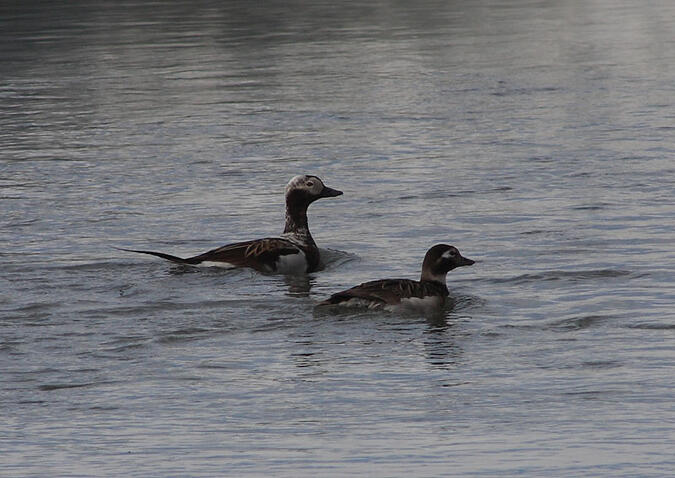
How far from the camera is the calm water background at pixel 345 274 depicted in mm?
9578

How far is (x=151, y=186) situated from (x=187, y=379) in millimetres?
9799

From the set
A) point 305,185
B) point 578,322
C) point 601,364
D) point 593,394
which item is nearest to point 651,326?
point 578,322

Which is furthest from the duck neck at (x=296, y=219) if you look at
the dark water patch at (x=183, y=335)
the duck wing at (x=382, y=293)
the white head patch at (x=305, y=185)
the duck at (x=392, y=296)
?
the dark water patch at (x=183, y=335)

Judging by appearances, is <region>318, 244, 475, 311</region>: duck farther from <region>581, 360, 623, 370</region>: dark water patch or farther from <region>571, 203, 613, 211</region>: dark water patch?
<region>571, 203, 613, 211</region>: dark water patch

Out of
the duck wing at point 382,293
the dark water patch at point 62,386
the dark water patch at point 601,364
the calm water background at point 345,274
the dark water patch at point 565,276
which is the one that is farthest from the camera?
the dark water patch at point 565,276

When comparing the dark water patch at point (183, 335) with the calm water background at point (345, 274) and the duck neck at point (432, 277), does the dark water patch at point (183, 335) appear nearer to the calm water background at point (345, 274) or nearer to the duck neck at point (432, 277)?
the calm water background at point (345, 274)

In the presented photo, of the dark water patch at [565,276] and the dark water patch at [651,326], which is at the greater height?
the dark water patch at [565,276]

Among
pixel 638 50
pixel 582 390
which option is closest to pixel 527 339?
pixel 582 390

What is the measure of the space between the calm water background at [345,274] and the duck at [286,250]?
0.19 meters

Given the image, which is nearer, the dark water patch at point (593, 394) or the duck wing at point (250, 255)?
the dark water patch at point (593, 394)

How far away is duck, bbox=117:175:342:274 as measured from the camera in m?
15.1

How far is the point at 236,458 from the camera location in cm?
916

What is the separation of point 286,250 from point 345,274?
0.60 metres

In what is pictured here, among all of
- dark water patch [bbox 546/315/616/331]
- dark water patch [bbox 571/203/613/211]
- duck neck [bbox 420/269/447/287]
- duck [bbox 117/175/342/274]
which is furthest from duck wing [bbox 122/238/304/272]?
dark water patch [bbox 571/203/613/211]
